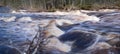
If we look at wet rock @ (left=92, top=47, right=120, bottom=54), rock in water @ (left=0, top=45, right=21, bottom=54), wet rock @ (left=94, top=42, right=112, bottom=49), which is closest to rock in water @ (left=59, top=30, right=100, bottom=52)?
wet rock @ (left=94, top=42, right=112, bottom=49)

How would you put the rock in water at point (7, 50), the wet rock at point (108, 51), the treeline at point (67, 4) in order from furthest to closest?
the treeline at point (67, 4)
the wet rock at point (108, 51)
the rock in water at point (7, 50)

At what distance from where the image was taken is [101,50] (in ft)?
27.0

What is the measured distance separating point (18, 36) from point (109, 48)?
12.2ft

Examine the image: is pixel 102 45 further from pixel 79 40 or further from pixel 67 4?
pixel 67 4

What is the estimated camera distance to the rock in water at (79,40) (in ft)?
29.2

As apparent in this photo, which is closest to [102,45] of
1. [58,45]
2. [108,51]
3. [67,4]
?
[108,51]

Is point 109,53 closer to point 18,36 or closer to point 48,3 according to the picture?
point 18,36

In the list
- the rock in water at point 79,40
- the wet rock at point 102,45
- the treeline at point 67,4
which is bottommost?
the treeline at point 67,4

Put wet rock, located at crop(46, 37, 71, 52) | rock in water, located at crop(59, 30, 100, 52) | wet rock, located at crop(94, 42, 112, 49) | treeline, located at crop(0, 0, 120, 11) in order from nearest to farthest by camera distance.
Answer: wet rock, located at crop(94, 42, 112, 49) → wet rock, located at crop(46, 37, 71, 52) → rock in water, located at crop(59, 30, 100, 52) → treeline, located at crop(0, 0, 120, 11)

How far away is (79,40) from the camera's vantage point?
31.4ft

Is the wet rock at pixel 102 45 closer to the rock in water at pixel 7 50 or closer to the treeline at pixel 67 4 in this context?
the rock in water at pixel 7 50

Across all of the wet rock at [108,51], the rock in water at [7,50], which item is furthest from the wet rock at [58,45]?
the rock in water at [7,50]

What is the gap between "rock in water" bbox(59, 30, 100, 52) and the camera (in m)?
8.89

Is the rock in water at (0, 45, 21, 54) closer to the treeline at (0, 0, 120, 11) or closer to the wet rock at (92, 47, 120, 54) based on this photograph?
the wet rock at (92, 47, 120, 54)
